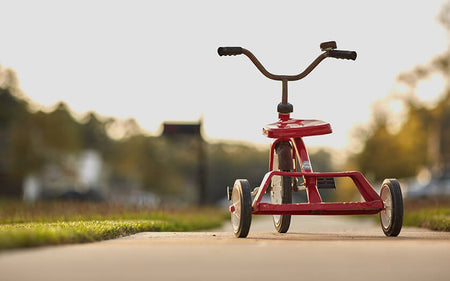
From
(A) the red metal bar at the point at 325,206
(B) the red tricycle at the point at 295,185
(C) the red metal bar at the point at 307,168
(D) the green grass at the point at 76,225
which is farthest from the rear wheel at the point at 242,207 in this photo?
(D) the green grass at the point at 76,225

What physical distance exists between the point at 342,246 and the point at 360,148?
151ft

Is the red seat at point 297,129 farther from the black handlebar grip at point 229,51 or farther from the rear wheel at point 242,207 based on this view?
the black handlebar grip at point 229,51

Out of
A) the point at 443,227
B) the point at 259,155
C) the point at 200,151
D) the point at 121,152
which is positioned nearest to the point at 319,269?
the point at 443,227

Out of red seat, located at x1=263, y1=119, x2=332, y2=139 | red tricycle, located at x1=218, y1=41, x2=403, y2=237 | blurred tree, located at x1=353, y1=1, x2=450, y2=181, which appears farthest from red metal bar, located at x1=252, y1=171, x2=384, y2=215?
blurred tree, located at x1=353, y1=1, x2=450, y2=181

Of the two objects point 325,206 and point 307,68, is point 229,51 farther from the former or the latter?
point 325,206

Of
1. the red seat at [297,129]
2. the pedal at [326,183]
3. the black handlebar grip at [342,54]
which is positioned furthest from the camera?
the black handlebar grip at [342,54]

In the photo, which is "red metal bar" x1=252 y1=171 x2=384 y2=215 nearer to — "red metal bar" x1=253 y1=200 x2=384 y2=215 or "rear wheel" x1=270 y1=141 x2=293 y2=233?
"red metal bar" x1=253 y1=200 x2=384 y2=215

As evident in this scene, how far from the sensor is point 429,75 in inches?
1721

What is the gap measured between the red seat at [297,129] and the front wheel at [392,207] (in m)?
0.87

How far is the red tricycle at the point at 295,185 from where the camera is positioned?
7195 millimetres

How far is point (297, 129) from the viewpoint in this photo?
25.9 ft

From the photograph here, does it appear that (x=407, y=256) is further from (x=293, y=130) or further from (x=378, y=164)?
(x=378, y=164)

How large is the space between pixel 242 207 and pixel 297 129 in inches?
49.4

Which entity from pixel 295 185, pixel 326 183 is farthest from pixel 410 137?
pixel 326 183
